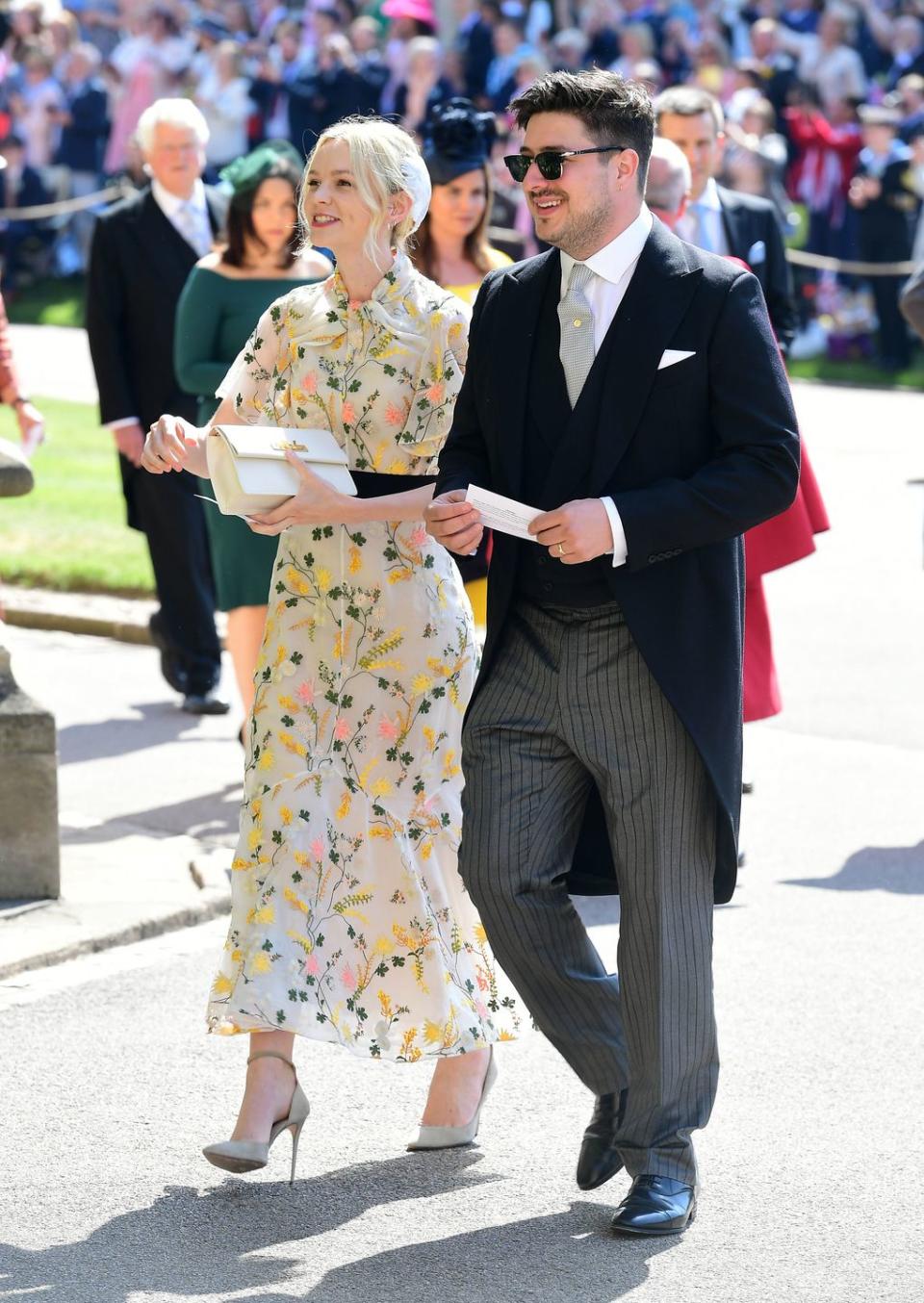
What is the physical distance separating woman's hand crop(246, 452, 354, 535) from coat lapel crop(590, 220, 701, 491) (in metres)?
0.62

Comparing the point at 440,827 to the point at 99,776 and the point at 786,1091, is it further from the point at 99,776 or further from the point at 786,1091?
the point at 99,776

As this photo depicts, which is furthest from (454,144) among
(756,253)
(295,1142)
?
(295,1142)

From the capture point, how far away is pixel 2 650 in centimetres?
641

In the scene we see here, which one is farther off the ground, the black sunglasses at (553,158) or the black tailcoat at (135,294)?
the black sunglasses at (553,158)

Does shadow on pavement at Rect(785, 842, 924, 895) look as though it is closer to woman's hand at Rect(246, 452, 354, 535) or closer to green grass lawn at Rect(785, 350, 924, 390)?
woman's hand at Rect(246, 452, 354, 535)

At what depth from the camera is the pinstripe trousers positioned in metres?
4.25

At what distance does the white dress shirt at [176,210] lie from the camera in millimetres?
9016

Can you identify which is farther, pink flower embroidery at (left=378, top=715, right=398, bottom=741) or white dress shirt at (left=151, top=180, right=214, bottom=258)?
white dress shirt at (left=151, top=180, right=214, bottom=258)

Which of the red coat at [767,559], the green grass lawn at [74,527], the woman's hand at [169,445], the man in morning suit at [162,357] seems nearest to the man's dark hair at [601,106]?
the woman's hand at [169,445]

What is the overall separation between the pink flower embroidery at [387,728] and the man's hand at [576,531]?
0.83 m

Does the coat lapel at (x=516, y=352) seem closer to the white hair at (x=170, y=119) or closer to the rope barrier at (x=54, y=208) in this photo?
the white hair at (x=170, y=119)

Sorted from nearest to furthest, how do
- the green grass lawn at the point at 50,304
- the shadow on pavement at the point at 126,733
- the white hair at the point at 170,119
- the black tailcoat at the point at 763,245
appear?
the black tailcoat at the point at 763,245
the shadow on pavement at the point at 126,733
the white hair at the point at 170,119
the green grass lawn at the point at 50,304

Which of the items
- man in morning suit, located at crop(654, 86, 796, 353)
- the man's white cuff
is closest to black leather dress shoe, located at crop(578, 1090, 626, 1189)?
the man's white cuff

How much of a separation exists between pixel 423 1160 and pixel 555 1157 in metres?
0.27
